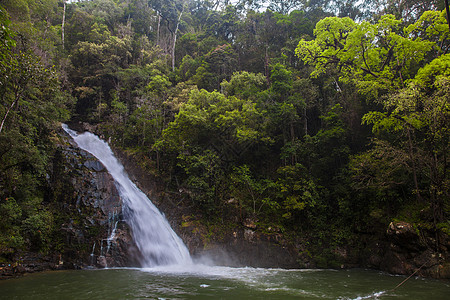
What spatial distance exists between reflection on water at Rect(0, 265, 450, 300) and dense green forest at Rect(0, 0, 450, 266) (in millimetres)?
2595

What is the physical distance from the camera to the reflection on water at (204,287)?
6762mm

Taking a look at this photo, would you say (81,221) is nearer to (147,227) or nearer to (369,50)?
(147,227)

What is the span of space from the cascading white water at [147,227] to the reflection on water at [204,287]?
2.11 m

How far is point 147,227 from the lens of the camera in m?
13.3

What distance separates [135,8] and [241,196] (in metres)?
31.2

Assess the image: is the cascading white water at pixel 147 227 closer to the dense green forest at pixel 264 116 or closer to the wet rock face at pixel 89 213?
the wet rock face at pixel 89 213

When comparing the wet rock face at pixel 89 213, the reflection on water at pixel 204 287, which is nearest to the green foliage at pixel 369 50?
the reflection on water at pixel 204 287

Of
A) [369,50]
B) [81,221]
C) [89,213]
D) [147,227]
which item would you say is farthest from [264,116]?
[81,221]

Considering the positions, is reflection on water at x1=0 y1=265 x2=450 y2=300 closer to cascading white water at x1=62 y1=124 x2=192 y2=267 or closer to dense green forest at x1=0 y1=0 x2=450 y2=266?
cascading white water at x1=62 y1=124 x2=192 y2=267

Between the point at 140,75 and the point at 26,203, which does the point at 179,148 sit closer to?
the point at 26,203

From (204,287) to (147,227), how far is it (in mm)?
6580

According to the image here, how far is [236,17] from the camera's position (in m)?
29.7

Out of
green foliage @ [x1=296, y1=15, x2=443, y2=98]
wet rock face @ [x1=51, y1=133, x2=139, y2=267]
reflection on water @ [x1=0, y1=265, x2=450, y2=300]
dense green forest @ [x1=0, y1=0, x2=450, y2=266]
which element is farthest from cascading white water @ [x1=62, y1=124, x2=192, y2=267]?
green foliage @ [x1=296, y1=15, x2=443, y2=98]


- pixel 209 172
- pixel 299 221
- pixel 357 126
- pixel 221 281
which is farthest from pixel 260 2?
pixel 221 281
